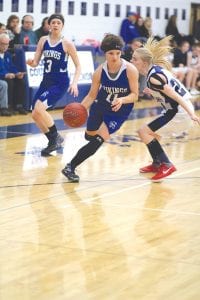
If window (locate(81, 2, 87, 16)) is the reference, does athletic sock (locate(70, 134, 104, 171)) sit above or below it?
below

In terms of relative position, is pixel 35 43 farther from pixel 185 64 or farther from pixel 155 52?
pixel 155 52

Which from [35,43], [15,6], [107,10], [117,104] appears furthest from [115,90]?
[107,10]

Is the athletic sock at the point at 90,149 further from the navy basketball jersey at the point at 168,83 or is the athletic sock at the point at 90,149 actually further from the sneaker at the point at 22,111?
the sneaker at the point at 22,111

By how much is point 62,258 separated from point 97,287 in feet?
2.21

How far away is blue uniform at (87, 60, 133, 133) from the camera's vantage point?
8219 mm

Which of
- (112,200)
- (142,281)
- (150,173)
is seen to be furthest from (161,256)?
(150,173)

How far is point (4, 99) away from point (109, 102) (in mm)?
5580

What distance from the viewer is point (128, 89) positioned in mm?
8242

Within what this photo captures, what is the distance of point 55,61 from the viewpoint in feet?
33.0

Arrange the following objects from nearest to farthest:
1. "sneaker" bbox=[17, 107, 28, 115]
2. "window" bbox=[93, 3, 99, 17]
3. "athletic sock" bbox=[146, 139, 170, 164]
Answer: "athletic sock" bbox=[146, 139, 170, 164] → "sneaker" bbox=[17, 107, 28, 115] → "window" bbox=[93, 3, 99, 17]

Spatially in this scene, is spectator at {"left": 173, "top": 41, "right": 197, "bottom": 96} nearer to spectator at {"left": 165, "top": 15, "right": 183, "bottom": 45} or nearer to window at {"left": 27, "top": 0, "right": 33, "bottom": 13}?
spectator at {"left": 165, "top": 15, "right": 183, "bottom": 45}

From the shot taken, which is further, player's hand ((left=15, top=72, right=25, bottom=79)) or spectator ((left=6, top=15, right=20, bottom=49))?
spectator ((left=6, top=15, right=20, bottom=49))

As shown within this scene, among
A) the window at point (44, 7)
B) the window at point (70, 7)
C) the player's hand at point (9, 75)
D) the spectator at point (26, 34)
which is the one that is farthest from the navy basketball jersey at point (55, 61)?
the window at point (70, 7)

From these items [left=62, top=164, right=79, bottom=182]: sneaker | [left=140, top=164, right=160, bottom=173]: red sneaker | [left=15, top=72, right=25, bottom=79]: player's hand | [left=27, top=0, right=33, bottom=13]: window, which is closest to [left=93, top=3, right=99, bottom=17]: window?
[left=27, top=0, right=33, bottom=13]: window
